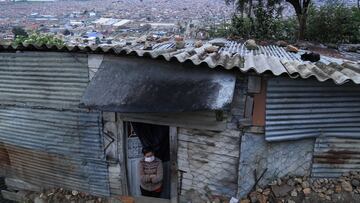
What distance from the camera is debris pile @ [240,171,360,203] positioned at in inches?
193

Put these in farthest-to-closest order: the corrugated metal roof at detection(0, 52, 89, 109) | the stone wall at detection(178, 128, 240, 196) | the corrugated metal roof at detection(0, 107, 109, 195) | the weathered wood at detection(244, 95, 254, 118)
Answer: the corrugated metal roof at detection(0, 107, 109, 195), the corrugated metal roof at detection(0, 52, 89, 109), the stone wall at detection(178, 128, 240, 196), the weathered wood at detection(244, 95, 254, 118)

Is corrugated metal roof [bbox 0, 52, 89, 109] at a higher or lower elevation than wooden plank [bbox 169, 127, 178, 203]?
higher

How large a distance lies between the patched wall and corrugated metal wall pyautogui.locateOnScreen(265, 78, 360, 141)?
0.69ft

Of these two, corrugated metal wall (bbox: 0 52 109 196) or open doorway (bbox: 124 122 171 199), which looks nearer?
corrugated metal wall (bbox: 0 52 109 196)

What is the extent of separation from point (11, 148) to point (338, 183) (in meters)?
5.97

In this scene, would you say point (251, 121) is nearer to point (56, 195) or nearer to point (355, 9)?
point (56, 195)

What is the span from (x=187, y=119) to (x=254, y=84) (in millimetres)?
1149

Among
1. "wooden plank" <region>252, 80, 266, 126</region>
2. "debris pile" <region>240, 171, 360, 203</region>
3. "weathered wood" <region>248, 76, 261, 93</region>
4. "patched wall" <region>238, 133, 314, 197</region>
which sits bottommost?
Answer: "debris pile" <region>240, 171, 360, 203</region>

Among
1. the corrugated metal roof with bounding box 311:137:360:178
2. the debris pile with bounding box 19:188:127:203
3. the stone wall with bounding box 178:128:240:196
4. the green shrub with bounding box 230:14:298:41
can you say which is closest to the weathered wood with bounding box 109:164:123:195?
the debris pile with bounding box 19:188:127:203

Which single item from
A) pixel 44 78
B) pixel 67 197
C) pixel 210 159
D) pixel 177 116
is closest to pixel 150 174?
pixel 210 159

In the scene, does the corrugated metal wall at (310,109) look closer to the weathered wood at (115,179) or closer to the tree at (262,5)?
the weathered wood at (115,179)

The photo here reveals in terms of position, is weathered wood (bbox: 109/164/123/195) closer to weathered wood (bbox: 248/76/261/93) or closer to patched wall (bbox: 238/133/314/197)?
patched wall (bbox: 238/133/314/197)

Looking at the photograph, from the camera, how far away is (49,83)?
5.62 m

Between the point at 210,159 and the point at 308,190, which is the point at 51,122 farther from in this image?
the point at 308,190
